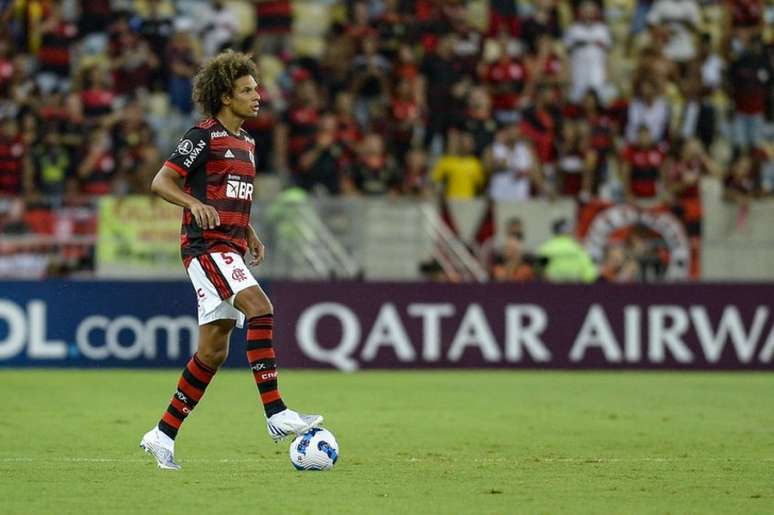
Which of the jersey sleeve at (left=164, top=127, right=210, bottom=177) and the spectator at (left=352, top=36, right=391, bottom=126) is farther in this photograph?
the spectator at (left=352, top=36, right=391, bottom=126)

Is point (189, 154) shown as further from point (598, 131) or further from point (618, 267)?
point (598, 131)

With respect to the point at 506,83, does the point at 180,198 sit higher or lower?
lower

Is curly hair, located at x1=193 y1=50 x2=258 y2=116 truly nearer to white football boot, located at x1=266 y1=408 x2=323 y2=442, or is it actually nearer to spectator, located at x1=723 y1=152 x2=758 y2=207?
white football boot, located at x1=266 y1=408 x2=323 y2=442

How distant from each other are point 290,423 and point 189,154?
5.49ft

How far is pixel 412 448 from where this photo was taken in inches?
432

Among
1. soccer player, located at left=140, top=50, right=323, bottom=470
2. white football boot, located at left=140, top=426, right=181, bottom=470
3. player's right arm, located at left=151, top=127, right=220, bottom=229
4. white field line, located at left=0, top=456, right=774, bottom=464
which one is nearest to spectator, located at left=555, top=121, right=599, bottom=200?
white field line, located at left=0, top=456, right=774, bottom=464

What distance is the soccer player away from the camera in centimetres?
940

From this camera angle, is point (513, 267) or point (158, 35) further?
point (158, 35)

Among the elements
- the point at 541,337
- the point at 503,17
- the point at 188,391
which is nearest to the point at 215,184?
the point at 188,391

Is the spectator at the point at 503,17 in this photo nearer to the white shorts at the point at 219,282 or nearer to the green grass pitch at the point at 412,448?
the green grass pitch at the point at 412,448

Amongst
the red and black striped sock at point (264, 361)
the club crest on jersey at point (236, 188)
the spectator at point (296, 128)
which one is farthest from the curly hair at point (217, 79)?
the spectator at point (296, 128)

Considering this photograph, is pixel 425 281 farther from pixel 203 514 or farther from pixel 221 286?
pixel 203 514

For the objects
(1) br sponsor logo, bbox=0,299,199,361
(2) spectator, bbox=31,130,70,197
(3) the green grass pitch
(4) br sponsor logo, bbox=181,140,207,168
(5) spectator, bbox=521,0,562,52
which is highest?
(5) spectator, bbox=521,0,562,52

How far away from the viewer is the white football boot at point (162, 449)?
30.9 ft
